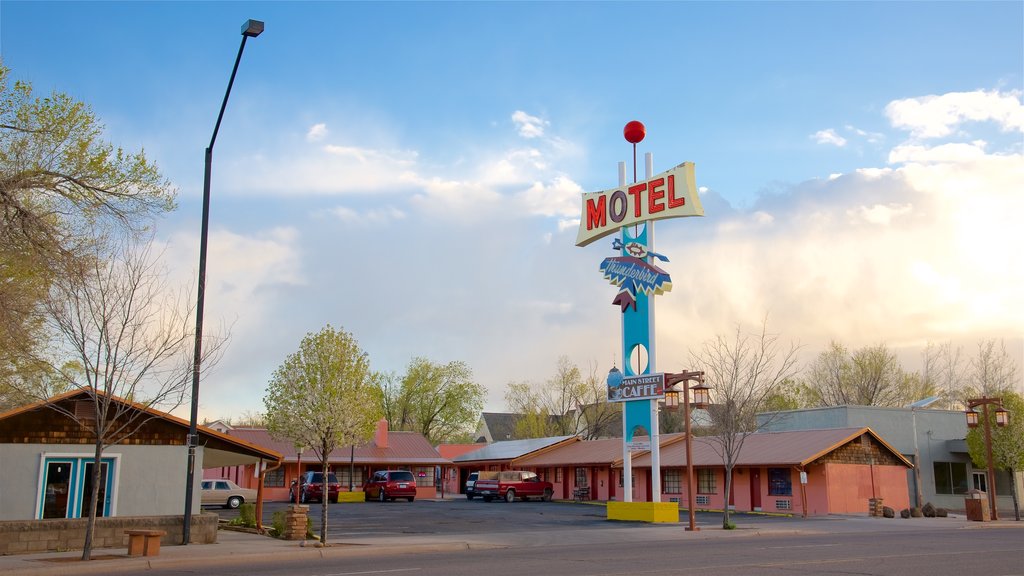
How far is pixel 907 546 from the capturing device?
19562 millimetres

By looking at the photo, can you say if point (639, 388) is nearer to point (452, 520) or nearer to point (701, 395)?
point (701, 395)

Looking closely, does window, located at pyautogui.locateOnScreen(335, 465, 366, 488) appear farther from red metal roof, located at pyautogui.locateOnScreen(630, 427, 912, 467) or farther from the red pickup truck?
red metal roof, located at pyautogui.locateOnScreen(630, 427, 912, 467)

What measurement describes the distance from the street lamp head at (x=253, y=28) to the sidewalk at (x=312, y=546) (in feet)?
34.5

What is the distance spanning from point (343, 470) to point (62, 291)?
3793 centimetres

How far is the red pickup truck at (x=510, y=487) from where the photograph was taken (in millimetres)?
51719

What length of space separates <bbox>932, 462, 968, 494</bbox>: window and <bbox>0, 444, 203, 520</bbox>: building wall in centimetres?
3706

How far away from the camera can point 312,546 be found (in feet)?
66.2

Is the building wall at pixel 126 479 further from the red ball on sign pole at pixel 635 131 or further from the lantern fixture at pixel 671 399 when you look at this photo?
the red ball on sign pole at pixel 635 131

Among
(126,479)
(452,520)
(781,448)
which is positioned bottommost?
(452,520)

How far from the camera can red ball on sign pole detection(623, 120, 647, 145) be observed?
34.3 meters

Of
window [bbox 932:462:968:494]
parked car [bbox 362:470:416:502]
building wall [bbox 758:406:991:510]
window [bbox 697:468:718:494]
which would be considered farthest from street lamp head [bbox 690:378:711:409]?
parked car [bbox 362:470:416:502]

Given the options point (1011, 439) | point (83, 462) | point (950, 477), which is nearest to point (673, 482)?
point (950, 477)

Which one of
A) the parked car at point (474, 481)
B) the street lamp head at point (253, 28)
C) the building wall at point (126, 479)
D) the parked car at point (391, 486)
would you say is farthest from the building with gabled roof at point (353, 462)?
the street lamp head at point (253, 28)

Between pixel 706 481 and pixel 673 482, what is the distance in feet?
8.00
